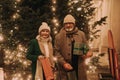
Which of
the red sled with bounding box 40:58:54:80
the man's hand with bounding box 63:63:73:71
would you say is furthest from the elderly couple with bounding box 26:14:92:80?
the red sled with bounding box 40:58:54:80

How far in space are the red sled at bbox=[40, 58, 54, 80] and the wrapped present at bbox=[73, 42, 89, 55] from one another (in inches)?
22.4

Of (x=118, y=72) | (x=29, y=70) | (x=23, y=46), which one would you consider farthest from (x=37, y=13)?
(x=118, y=72)

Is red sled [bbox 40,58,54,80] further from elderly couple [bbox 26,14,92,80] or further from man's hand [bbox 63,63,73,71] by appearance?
man's hand [bbox 63,63,73,71]

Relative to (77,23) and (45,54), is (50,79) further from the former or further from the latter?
(77,23)

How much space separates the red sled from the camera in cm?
519

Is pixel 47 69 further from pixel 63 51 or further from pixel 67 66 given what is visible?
pixel 63 51

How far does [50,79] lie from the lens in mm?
5160

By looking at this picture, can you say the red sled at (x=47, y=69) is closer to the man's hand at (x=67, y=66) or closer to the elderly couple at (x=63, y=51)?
the elderly couple at (x=63, y=51)

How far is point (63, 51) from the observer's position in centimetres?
582

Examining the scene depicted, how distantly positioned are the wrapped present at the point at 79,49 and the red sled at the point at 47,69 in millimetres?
570

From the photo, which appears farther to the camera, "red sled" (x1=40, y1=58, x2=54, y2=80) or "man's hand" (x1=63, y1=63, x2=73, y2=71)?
"man's hand" (x1=63, y1=63, x2=73, y2=71)

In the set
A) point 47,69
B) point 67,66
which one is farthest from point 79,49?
point 47,69

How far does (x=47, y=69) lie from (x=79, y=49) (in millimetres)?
708

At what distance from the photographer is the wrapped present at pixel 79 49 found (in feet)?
18.3
